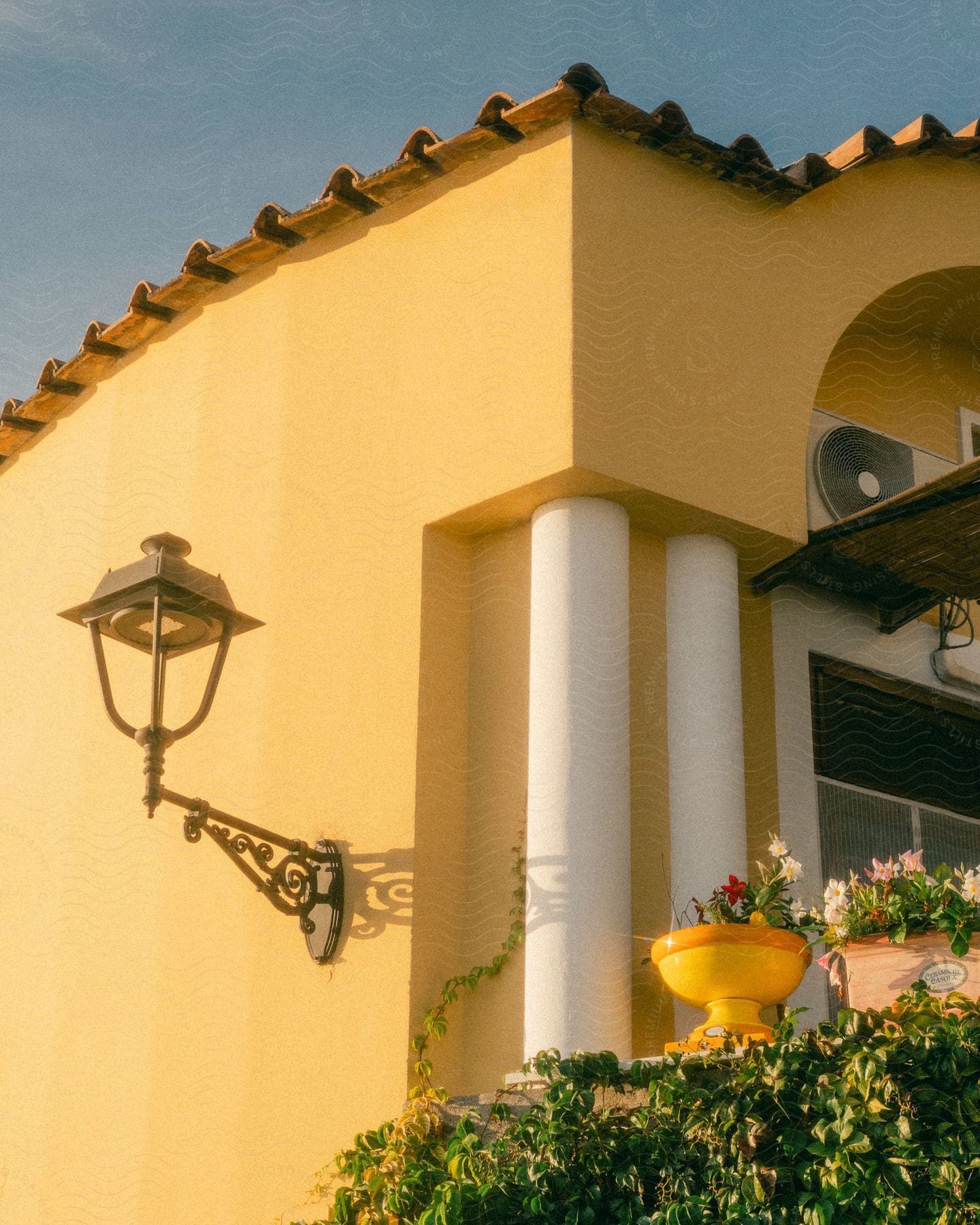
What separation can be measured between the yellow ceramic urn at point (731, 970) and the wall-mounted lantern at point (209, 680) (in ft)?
4.48

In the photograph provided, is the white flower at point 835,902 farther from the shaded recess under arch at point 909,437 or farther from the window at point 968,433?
the window at point 968,433

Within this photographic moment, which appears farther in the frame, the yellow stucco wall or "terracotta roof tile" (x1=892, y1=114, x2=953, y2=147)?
"terracotta roof tile" (x1=892, y1=114, x2=953, y2=147)

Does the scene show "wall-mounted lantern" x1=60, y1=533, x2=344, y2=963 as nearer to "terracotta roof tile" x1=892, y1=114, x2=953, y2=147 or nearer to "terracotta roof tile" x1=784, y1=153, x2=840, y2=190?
"terracotta roof tile" x1=784, y1=153, x2=840, y2=190

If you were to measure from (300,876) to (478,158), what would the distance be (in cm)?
300

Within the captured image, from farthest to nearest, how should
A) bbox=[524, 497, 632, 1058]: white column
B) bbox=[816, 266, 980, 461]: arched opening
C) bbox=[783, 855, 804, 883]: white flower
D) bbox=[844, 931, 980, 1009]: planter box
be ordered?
1. bbox=[816, 266, 980, 461]: arched opening
2. bbox=[783, 855, 804, 883]: white flower
3. bbox=[524, 497, 632, 1058]: white column
4. bbox=[844, 931, 980, 1009]: planter box

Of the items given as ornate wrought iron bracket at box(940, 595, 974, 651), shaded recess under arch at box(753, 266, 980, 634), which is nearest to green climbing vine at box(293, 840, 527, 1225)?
shaded recess under arch at box(753, 266, 980, 634)

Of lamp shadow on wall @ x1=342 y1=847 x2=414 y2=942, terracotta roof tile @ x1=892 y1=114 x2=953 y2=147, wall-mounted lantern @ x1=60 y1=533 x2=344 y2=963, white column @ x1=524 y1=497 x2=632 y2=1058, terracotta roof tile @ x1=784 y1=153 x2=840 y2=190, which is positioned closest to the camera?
white column @ x1=524 y1=497 x2=632 y2=1058

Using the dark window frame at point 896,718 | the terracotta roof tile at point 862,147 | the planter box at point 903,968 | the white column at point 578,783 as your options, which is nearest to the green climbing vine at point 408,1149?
the white column at point 578,783

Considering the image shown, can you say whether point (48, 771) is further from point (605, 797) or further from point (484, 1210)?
point (484, 1210)

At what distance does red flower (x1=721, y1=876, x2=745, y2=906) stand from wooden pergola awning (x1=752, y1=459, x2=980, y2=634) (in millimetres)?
1518

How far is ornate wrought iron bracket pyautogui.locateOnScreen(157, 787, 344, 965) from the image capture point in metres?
6.10

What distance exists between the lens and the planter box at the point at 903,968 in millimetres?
4906

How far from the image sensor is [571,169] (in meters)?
6.54

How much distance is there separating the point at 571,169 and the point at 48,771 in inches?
145
